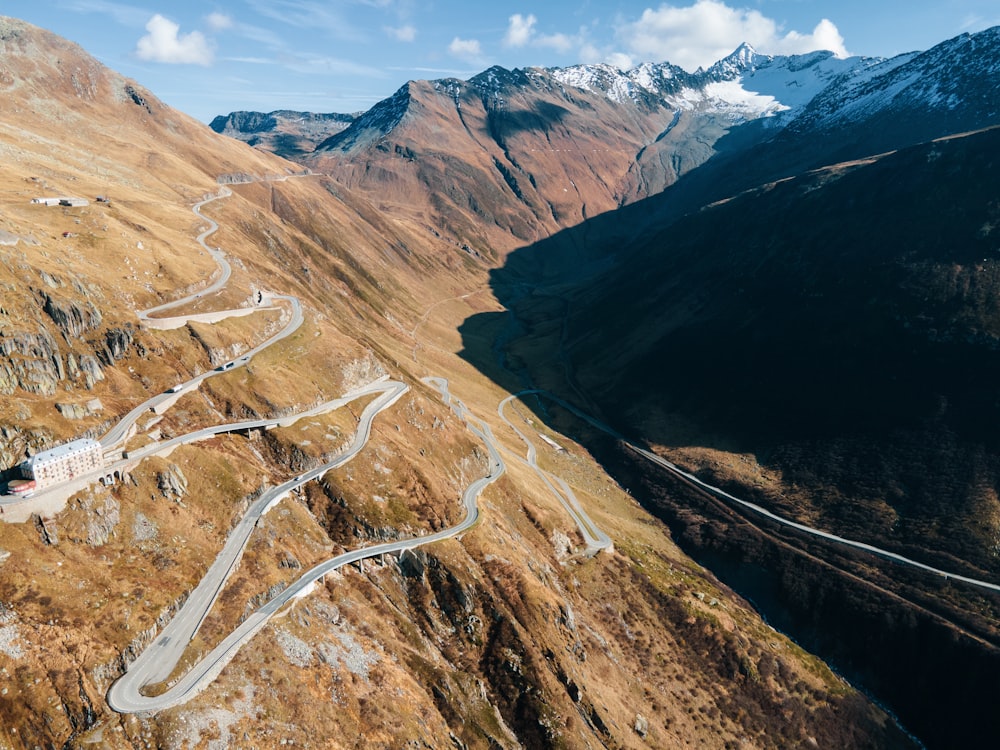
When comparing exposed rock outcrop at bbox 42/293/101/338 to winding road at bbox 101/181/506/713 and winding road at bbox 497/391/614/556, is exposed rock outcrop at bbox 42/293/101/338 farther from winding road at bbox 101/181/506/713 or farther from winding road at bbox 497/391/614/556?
winding road at bbox 497/391/614/556

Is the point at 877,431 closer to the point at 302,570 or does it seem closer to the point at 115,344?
the point at 302,570

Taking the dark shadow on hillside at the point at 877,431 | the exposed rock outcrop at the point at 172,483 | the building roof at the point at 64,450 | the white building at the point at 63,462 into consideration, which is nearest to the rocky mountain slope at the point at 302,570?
the exposed rock outcrop at the point at 172,483

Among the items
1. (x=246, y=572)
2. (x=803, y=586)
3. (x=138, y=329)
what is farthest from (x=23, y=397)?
(x=803, y=586)

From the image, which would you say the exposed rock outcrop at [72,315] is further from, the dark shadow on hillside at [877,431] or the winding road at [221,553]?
the dark shadow on hillside at [877,431]

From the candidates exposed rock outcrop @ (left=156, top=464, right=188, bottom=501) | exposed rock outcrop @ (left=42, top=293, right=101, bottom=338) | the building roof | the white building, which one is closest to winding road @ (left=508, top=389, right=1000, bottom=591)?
exposed rock outcrop @ (left=156, top=464, right=188, bottom=501)

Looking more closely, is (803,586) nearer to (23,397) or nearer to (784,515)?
(784,515)

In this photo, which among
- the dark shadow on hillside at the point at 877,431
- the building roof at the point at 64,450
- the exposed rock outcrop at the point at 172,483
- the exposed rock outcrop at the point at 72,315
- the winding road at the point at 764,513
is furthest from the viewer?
the winding road at the point at 764,513
